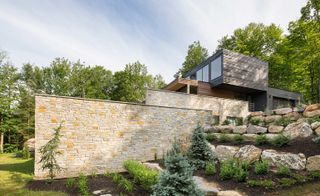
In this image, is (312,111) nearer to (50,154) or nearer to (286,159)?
(286,159)

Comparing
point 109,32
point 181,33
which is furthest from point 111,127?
point 181,33

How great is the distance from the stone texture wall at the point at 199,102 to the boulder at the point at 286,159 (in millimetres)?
6453

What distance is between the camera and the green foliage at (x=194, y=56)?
2827 cm

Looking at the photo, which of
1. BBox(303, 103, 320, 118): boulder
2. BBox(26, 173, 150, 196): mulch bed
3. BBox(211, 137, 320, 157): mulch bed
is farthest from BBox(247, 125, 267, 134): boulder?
BBox(26, 173, 150, 196): mulch bed

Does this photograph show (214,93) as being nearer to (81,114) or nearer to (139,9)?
(139,9)

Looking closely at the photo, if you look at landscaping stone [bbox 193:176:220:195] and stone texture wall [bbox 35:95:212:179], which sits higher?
stone texture wall [bbox 35:95:212:179]

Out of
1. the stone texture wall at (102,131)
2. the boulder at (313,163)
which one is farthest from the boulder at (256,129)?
the stone texture wall at (102,131)

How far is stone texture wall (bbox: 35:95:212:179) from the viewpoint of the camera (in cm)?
721

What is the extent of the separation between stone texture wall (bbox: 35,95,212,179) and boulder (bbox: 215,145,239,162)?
2391 millimetres

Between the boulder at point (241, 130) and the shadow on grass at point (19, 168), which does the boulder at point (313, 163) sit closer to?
the boulder at point (241, 130)

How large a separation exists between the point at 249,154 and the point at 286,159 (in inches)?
44.5

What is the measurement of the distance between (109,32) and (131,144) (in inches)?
242

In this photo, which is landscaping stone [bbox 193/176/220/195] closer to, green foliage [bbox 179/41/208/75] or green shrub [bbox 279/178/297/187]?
green shrub [bbox 279/178/297/187]

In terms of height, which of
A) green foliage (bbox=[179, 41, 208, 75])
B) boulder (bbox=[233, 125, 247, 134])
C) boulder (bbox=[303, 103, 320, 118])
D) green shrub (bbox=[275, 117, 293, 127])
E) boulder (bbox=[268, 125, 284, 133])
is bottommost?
boulder (bbox=[233, 125, 247, 134])
